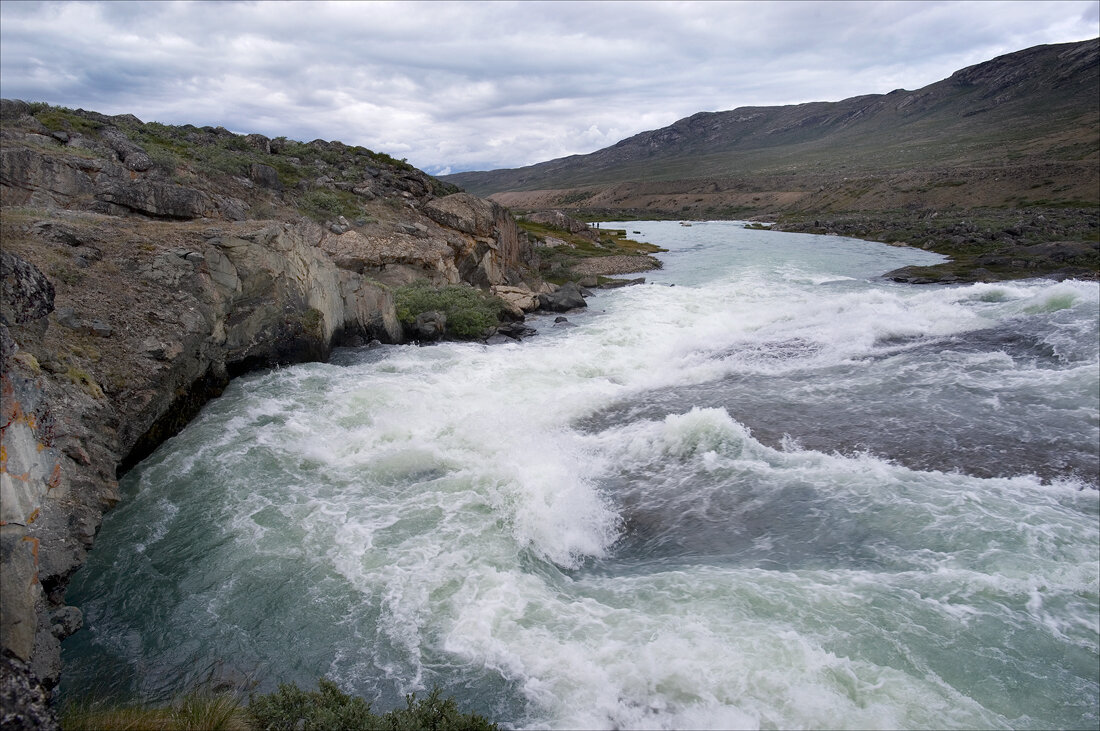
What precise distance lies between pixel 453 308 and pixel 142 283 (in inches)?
425

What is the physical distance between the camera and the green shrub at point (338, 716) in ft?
16.5

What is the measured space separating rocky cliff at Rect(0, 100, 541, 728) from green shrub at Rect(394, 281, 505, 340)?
2.76 feet

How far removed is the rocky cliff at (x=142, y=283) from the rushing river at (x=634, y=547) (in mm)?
1152

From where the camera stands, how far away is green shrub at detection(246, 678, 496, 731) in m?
5.02

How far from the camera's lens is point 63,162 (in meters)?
19.6

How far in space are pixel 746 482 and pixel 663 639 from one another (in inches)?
187

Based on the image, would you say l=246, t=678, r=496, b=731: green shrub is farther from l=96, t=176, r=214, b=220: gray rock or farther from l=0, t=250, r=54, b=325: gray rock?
l=96, t=176, r=214, b=220: gray rock

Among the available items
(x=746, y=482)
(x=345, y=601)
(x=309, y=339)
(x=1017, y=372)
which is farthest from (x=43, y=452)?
(x=1017, y=372)

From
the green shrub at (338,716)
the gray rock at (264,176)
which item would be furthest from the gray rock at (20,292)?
the gray rock at (264,176)

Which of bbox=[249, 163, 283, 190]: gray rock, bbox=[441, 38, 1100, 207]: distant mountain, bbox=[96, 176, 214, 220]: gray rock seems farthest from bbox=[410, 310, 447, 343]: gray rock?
bbox=[441, 38, 1100, 207]: distant mountain

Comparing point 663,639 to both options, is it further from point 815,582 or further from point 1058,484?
point 1058,484

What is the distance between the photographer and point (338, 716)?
16.6 ft

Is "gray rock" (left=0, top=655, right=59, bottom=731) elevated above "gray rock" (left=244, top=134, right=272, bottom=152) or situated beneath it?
situated beneath

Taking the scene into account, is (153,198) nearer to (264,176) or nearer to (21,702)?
(264,176)
